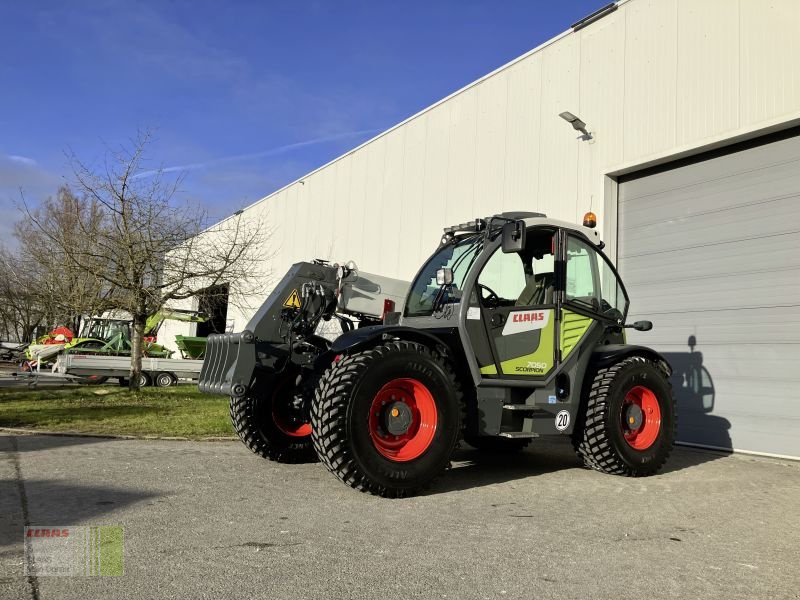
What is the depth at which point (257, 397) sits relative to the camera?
6430mm

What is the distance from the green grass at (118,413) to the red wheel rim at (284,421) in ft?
7.39

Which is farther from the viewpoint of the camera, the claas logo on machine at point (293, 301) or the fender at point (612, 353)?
the fender at point (612, 353)

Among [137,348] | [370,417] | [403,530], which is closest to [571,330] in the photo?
[370,417]

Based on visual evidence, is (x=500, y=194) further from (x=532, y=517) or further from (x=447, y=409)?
(x=532, y=517)

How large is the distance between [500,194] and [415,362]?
25.2 feet

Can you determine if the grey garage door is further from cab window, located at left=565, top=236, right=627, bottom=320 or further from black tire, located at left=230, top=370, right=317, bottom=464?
black tire, located at left=230, top=370, right=317, bottom=464

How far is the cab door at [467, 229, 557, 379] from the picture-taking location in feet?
20.0

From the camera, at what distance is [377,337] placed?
5.54 metres

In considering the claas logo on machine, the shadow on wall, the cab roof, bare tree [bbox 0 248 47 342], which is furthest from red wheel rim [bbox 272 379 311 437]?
bare tree [bbox 0 248 47 342]

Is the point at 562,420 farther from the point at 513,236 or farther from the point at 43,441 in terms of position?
the point at 43,441

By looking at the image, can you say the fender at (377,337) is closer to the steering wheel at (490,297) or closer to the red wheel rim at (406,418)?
the red wheel rim at (406,418)

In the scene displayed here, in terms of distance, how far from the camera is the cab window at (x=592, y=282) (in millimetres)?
6781

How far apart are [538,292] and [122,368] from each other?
55.0ft

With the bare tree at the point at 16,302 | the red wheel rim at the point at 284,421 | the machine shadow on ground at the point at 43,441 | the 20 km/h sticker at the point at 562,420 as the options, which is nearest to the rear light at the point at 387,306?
the red wheel rim at the point at 284,421
